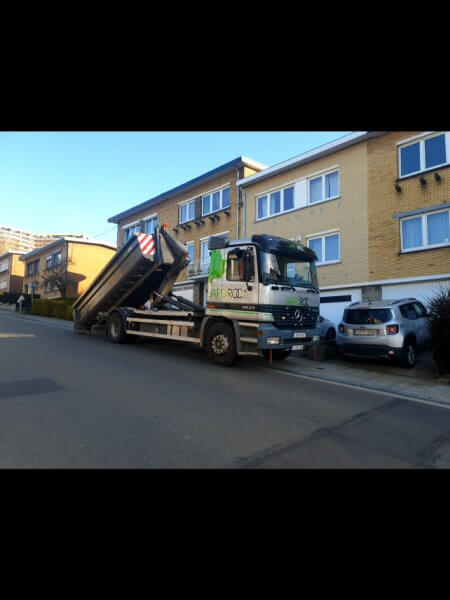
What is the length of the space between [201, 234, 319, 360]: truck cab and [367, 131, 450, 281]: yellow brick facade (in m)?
6.54

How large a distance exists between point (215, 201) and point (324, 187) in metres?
7.55

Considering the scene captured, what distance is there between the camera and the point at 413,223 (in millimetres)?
13242

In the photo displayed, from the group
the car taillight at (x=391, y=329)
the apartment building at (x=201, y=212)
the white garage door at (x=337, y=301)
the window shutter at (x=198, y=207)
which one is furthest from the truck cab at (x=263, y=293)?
the window shutter at (x=198, y=207)

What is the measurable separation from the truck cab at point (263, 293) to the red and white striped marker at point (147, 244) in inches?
91.2

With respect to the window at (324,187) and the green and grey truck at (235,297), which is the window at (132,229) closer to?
the window at (324,187)

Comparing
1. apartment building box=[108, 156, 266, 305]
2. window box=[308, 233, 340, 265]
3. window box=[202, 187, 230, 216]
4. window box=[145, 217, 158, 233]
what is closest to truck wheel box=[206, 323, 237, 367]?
window box=[308, 233, 340, 265]

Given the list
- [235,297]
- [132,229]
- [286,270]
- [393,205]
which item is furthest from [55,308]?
[393,205]

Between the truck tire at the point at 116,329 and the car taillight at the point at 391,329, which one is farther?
the truck tire at the point at 116,329

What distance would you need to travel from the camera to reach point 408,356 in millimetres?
8680

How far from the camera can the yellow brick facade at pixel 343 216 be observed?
14656 millimetres

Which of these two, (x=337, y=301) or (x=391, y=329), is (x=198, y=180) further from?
(x=391, y=329)
